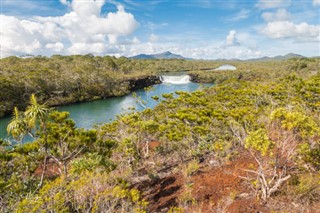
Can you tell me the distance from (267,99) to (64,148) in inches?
766

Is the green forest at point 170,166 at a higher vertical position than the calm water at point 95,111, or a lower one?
higher

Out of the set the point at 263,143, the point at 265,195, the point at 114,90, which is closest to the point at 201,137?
the point at 265,195

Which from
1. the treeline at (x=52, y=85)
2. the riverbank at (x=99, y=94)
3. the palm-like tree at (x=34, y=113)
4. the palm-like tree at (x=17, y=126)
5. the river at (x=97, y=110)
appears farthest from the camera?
the riverbank at (x=99, y=94)

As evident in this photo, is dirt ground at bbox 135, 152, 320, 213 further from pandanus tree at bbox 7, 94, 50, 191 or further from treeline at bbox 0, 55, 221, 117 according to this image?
treeline at bbox 0, 55, 221, 117

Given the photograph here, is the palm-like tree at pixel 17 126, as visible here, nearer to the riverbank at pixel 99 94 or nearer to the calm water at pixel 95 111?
the calm water at pixel 95 111

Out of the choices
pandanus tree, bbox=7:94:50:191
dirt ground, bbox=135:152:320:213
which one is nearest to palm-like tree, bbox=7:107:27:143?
pandanus tree, bbox=7:94:50:191

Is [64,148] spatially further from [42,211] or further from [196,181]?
[196,181]

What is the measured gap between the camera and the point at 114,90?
61750 millimetres

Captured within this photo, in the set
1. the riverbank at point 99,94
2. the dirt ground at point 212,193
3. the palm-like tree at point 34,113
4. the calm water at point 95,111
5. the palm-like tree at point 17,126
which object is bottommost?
the calm water at point 95,111

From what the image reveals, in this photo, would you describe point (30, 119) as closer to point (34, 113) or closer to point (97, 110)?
point (34, 113)

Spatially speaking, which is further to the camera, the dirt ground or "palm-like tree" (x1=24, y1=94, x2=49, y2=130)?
"palm-like tree" (x1=24, y1=94, x2=49, y2=130)

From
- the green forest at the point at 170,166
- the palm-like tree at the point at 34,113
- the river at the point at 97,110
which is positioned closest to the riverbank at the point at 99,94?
the river at the point at 97,110

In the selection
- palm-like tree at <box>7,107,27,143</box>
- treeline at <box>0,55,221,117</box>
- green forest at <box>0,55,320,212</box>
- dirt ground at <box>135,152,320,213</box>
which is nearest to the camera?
green forest at <box>0,55,320,212</box>

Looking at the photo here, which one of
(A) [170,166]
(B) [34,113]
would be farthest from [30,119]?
(A) [170,166]
